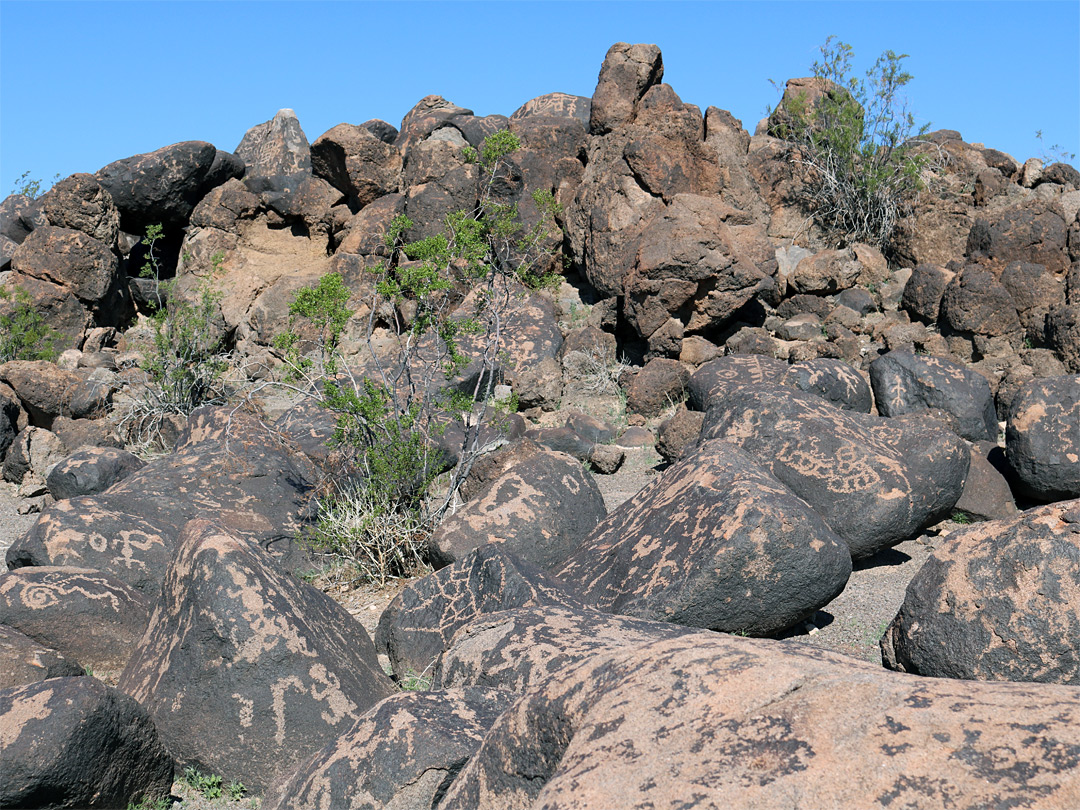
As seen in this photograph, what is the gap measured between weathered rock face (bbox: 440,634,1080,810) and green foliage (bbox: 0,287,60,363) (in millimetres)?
13123

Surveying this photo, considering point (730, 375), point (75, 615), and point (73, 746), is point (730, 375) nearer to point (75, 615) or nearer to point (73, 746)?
point (75, 615)

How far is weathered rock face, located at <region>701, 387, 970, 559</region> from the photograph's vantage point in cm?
663

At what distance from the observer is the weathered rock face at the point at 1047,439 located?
299 inches

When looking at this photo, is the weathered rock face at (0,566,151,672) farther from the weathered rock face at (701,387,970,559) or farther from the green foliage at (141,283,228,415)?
the green foliage at (141,283,228,415)

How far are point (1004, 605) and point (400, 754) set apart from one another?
2639mm

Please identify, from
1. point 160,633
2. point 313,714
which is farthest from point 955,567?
point 160,633

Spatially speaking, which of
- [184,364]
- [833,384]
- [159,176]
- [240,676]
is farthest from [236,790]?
[159,176]

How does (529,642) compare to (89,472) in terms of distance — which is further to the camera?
(89,472)

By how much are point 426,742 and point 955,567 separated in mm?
2522

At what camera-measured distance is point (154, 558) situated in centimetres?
652

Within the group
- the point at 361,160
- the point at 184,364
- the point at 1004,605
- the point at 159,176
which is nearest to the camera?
the point at 1004,605

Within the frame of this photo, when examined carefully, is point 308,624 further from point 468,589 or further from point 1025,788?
point 1025,788

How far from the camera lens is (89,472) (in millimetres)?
8977

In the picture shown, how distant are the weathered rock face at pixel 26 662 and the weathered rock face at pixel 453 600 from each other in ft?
5.47
